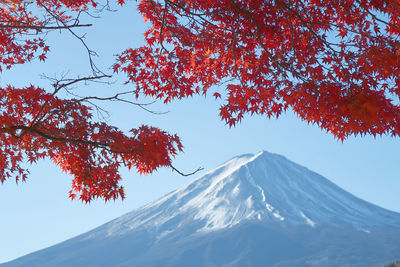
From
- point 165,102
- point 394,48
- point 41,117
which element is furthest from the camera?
point 165,102

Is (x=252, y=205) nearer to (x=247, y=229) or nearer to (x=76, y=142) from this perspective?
(x=247, y=229)

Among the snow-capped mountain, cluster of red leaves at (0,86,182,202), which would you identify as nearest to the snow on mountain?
the snow-capped mountain

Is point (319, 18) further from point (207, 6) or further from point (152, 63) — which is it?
point (152, 63)

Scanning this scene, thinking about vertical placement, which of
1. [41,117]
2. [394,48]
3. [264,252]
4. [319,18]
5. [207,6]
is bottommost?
[264,252]

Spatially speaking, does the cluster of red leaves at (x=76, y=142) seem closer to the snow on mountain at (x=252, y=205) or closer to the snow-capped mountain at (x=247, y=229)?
the snow-capped mountain at (x=247, y=229)

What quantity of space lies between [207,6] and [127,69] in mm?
1719

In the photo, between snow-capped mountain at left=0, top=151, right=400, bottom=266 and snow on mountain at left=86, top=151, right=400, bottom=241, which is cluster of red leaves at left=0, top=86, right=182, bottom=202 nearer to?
snow-capped mountain at left=0, top=151, right=400, bottom=266

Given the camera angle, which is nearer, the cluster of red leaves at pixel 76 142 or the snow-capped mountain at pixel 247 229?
the cluster of red leaves at pixel 76 142

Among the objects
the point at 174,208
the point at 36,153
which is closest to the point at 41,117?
the point at 36,153

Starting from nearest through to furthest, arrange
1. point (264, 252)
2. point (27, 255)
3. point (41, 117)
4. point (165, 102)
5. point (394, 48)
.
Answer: point (41, 117) → point (394, 48) → point (165, 102) → point (264, 252) → point (27, 255)

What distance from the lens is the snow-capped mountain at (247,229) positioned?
122750 mm

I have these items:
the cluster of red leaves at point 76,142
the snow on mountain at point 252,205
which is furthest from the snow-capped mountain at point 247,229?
the cluster of red leaves at point 76,142

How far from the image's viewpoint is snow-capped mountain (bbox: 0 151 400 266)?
122750 mm

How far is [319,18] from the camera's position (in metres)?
6.31
